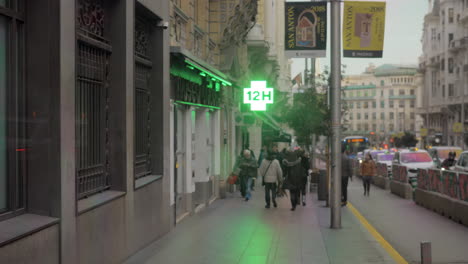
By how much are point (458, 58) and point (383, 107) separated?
76953 mm

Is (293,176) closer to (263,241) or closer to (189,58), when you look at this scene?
(189,58)

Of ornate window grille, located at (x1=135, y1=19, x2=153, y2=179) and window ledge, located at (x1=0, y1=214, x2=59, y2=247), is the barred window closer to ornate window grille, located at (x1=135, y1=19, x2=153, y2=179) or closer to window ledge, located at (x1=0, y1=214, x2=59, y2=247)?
window ledge, located at (x1=0, y1=214, x2=59, y2=247)

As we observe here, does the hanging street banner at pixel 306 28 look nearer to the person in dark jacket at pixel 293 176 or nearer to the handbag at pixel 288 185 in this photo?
the person in dark jacket at pixel 293 176

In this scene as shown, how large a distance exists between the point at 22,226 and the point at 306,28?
949 cm

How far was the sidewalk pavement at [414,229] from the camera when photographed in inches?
449

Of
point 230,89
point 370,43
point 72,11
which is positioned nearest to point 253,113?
point 230,89

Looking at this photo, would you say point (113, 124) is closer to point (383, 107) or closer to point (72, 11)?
point (72, 11)

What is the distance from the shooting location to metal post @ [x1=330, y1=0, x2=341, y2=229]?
13.6 metres

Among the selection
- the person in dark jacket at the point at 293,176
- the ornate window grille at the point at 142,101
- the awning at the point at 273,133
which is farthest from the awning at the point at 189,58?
the awning at the point at 273,133

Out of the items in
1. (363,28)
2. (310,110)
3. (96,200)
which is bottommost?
(96,200)

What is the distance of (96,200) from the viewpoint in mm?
8469

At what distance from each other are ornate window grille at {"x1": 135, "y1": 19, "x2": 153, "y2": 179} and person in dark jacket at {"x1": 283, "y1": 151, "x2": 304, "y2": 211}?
680 cm

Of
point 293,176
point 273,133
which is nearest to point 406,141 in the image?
point 273,133

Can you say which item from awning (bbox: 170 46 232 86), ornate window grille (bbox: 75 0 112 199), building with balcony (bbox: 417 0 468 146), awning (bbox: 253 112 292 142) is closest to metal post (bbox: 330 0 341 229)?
awning (bbox: 170 46 232 86)
